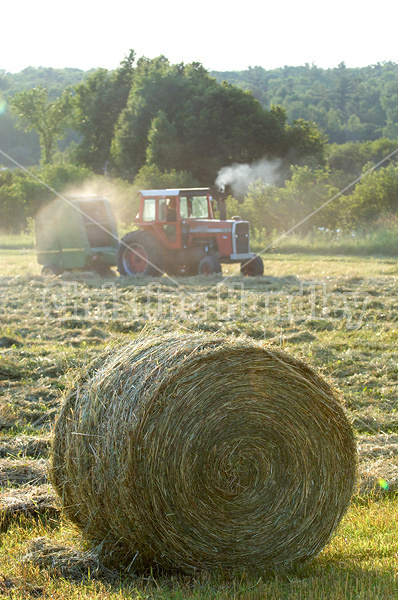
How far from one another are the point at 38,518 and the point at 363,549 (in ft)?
6.19

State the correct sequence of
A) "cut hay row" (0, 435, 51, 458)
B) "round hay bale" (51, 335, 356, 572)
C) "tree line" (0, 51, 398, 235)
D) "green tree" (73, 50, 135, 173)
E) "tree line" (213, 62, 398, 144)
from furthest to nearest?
"tree line" (213, 62, 398, 144)
"green tree" (73, 50, 135, 173)
"tree line" (0, 51, 398, 235)
"cut hay row" (0, 435, 51, 458)
"round hay bale" (51, 335, 356, 572)

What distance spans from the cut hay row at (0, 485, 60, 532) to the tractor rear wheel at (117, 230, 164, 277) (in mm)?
12185

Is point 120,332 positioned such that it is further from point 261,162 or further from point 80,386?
point 261,162

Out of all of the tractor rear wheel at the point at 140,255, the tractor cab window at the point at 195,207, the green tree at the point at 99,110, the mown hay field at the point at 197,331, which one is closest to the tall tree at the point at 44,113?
the green tree at the point at 99,110

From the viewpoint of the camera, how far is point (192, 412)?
383 centimetres

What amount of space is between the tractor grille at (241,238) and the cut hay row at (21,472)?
39.7 ft

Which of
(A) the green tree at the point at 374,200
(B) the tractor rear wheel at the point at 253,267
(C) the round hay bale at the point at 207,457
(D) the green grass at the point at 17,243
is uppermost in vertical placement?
(A) the green tree at the point at 374,200

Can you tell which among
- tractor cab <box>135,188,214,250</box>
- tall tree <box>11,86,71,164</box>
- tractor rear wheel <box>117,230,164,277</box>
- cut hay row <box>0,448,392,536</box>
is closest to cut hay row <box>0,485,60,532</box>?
cut hay row <box>0,448,392,536</box>

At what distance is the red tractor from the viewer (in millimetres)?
16969

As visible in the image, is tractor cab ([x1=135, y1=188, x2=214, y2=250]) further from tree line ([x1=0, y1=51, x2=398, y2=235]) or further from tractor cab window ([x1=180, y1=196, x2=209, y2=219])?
tree line ([x1=0, y1=51, x2=398, y2=235])

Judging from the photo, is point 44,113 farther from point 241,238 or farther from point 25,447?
point 25,447

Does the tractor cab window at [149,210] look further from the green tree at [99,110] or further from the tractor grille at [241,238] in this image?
the green tree at [99,110]

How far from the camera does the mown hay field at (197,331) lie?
3.64m

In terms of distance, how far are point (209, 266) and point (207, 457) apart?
1290cm
